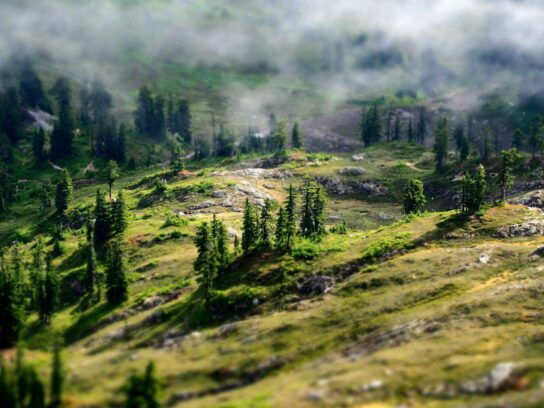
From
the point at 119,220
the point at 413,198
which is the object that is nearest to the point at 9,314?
the point at 119,220

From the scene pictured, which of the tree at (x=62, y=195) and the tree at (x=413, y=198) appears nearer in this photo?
the tree at (x=413, y=198)

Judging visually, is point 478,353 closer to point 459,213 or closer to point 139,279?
point 459,213

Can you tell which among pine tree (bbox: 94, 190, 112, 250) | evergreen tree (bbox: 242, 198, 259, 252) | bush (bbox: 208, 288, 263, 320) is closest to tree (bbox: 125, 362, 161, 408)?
bush (bbox: 208, 288, 263, 320)

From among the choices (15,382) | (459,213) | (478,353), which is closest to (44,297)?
(15,382)

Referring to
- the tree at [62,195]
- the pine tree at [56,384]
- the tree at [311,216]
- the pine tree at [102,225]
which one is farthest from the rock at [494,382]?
the tree at [62,195]

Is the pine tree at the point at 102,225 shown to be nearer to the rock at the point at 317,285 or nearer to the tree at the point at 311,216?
the tree at the point at 311,216
